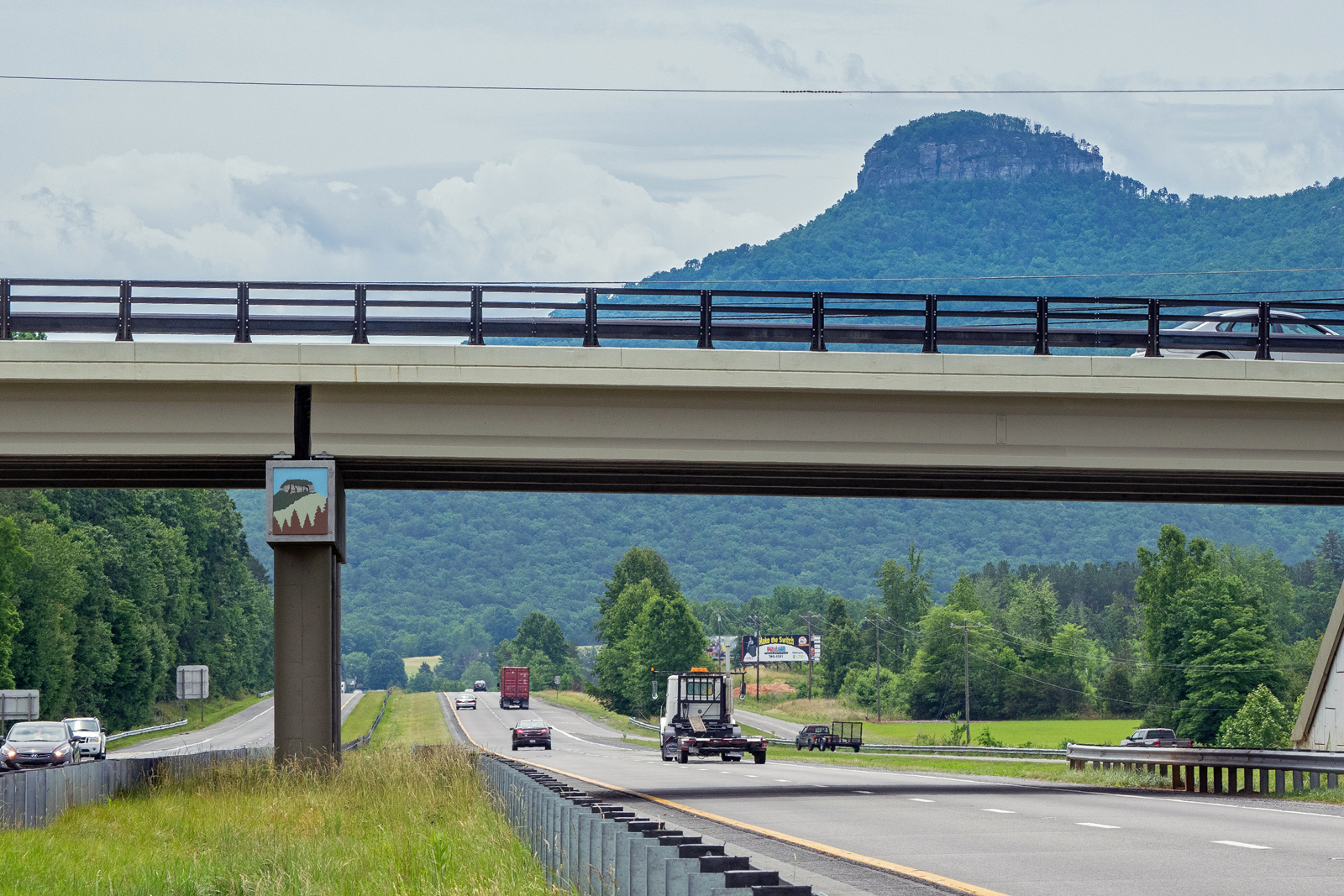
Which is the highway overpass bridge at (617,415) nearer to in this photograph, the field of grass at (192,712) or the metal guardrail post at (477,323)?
the metal guardrail post at (477,323)

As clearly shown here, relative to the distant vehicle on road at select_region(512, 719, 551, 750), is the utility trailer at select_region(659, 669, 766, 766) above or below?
above

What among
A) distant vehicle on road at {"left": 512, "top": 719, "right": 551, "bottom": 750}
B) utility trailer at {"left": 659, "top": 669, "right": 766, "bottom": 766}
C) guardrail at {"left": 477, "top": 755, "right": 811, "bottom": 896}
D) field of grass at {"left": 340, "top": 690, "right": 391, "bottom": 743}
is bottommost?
field of grass at {"left": 340, "top": 690, "right": 391, "bottom": 743}

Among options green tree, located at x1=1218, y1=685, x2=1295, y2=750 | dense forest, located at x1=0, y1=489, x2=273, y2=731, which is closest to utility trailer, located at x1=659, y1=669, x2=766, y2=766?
dense forest, located at x1=0, y1=489, x2=273, y2=731

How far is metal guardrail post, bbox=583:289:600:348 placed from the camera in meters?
23.9

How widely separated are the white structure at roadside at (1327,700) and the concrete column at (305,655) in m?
20.7

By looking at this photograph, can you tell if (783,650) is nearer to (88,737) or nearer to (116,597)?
(116,597)

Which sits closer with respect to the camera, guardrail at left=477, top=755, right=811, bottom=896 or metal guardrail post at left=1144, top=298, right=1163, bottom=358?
guardrail at left=477, top=755, right=811, bottom=896

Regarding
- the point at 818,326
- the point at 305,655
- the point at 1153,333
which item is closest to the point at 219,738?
the point at 305,655

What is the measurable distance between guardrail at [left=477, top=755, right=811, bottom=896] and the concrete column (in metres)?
10.9

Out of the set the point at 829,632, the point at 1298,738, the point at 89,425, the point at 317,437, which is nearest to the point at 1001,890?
the point at 317,437

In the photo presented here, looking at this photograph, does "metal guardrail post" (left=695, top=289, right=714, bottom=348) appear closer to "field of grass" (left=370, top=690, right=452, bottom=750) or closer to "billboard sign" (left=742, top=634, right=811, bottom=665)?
"field of grass" (left=370, top=690, right=452, bottom=750)

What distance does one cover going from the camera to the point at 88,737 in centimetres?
4922

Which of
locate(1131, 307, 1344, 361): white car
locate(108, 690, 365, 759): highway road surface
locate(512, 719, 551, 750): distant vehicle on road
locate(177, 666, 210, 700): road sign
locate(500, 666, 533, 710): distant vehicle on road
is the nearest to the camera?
locate(1131, 307, 1344, 361): white car

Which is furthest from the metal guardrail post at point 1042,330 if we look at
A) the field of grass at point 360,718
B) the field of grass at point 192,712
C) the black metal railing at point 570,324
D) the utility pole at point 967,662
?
the utility pole at point 967,662
